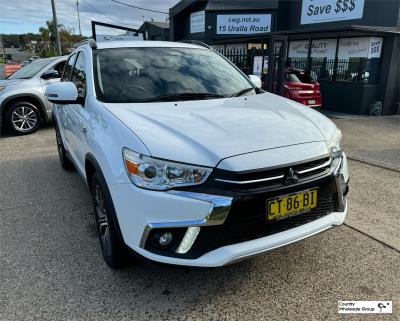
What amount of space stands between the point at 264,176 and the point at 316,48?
437 inches

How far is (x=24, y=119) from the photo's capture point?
8.23 meters

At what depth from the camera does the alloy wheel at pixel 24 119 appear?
8.12 m

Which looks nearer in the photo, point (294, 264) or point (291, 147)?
point (291, 147)

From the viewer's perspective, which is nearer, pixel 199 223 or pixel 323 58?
pixel 199 223

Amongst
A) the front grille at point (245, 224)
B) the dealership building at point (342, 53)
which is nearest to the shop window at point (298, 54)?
the dealership building at point (342, 53)

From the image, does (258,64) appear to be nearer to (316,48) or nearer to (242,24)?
(316,48)

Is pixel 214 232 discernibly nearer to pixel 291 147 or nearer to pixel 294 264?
pixel 291 147

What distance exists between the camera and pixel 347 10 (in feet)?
39.0

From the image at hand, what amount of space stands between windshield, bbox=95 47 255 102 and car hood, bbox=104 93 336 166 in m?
0.23

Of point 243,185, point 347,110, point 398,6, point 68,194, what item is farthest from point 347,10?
point 243,185

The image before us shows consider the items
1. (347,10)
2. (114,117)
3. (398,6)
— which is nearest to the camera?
(114,117)

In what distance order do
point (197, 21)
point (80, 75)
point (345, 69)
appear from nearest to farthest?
point (80, 75)
point (345, 69)
point (197, 21)

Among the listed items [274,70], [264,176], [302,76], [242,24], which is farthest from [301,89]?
[242,24]

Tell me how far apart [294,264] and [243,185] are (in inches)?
46.4
